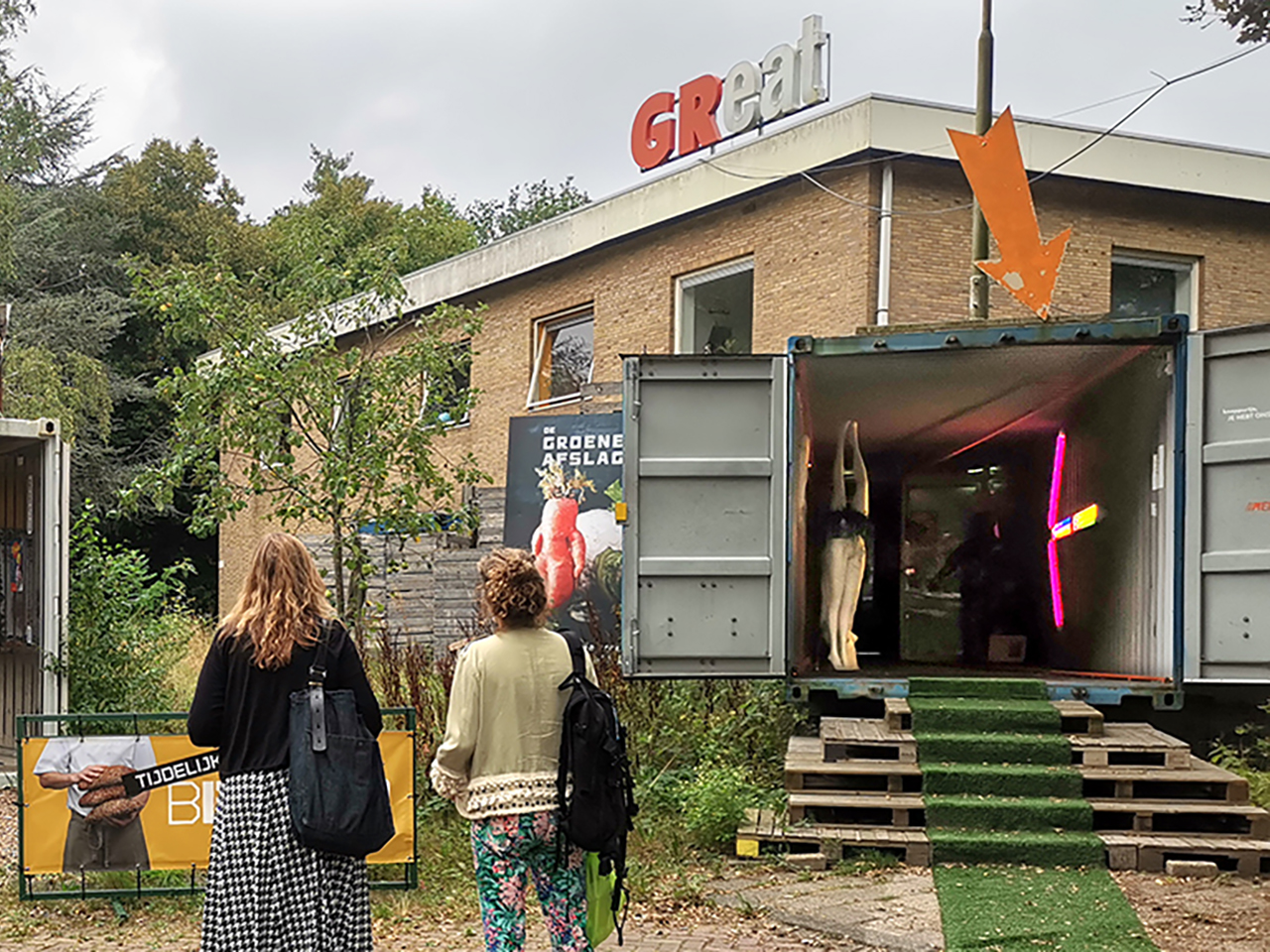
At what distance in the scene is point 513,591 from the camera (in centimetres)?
516

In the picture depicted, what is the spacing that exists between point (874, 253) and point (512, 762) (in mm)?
10042

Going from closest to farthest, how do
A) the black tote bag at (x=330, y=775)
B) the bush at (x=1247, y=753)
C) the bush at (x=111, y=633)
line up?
the black tote bag at (x=330, y=775), the bush at (x=1247, y=753), the bush at (x=111, y=633)

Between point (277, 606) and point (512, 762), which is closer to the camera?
point (277, 606)

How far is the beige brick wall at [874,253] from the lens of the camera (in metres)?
14.4

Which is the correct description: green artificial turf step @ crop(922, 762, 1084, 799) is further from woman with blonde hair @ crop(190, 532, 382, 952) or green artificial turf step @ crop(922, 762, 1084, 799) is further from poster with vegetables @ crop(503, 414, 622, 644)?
poster with vegetables @ crop(503, 414, 622, 644)

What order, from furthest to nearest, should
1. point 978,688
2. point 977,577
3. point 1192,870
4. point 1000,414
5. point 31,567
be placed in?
point 977,577
point 1000,414
point 31,567
point 978,688
point 1192,870

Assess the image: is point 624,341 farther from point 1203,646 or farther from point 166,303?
point 1203,646

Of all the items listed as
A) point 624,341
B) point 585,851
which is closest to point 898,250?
point 624,341

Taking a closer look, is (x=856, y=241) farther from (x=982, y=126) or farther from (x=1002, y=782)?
(x=1002, y=782)

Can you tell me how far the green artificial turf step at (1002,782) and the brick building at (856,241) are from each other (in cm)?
521

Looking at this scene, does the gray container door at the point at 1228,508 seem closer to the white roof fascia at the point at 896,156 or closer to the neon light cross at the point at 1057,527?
the neon light cross at the point at 1057,527

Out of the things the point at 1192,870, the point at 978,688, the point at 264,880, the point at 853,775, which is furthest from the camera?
the point at 978,688

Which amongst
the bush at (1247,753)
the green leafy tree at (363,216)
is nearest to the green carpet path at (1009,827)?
the bush at (1247,753)

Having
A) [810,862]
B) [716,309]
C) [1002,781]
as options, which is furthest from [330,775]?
[716,309]
